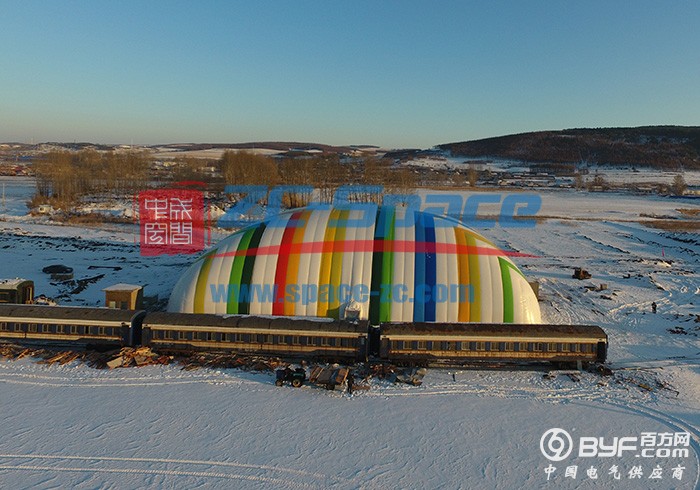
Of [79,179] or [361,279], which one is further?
[79,179]

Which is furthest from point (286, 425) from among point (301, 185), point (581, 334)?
point (301, 185)

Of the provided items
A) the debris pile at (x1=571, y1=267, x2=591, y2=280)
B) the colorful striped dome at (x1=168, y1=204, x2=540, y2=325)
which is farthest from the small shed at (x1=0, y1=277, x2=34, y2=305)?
the debris pile at (x1=571, y1=267, x2=591, y2=280)

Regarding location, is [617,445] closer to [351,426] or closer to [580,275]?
[351,426]

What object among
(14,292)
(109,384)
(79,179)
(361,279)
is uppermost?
(79,179)

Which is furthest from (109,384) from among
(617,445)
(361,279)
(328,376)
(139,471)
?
(617,445)

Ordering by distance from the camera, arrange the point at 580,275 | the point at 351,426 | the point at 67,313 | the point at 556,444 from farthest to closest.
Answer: the point at 580,275, the point at 67,313, the point at 351,426, the point at 556,444

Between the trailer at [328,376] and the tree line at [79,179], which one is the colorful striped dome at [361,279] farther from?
the tree line at [79,179]

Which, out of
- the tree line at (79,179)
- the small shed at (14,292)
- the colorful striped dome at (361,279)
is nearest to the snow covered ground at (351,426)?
the colorful striped dome at (361,279)

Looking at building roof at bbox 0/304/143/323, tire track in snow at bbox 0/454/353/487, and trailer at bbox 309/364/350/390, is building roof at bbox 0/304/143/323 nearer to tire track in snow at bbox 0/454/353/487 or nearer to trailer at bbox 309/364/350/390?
tire track in snow at bbox 0/454/353/487
